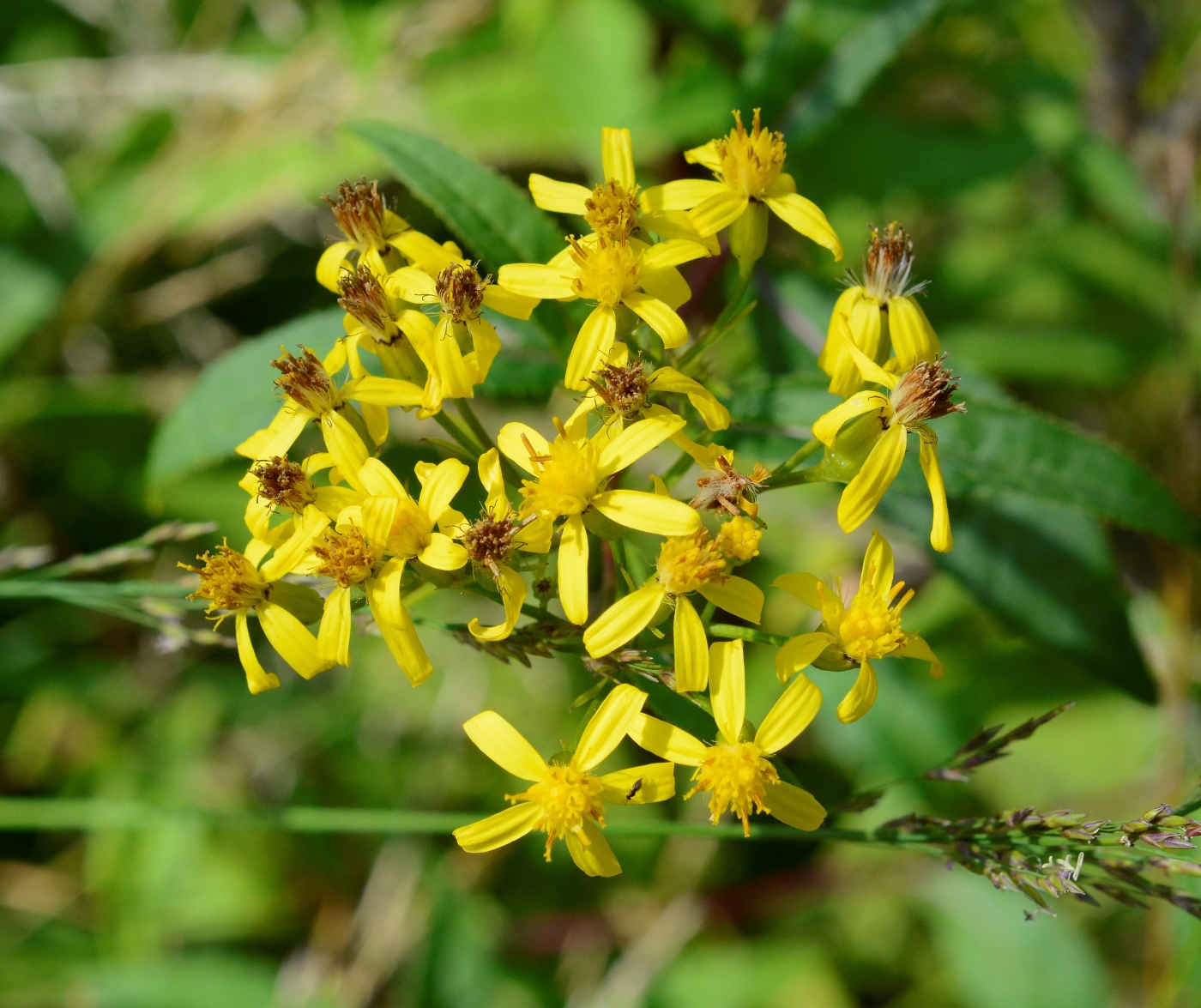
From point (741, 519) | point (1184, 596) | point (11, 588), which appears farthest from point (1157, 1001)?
point (11, 588)

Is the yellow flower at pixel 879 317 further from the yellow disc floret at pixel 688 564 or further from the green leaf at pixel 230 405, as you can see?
the green leaf at pixel 230 405

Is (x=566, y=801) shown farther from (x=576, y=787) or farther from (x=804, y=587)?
(x=804, y=587)

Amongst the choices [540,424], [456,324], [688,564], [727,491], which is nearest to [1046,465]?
[727,491]

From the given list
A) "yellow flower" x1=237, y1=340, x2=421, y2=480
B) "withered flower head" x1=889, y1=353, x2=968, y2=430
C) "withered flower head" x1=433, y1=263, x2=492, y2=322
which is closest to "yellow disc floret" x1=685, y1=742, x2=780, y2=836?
"withered flower head" x1=889, y1=353, x2=968, y2=430

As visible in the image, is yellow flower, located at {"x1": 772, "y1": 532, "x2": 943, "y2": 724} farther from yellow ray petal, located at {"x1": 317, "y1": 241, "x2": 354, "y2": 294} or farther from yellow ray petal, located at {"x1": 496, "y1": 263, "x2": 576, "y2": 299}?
yellow ray petal, located at {"x1": 317, "y1": 241, "x2": 354, "y2": 294}

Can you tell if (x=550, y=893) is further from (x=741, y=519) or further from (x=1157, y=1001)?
(x=741, y=519)

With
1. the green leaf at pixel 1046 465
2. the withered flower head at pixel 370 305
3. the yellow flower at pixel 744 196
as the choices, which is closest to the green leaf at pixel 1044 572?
the green leaf at pixel 1046 465
